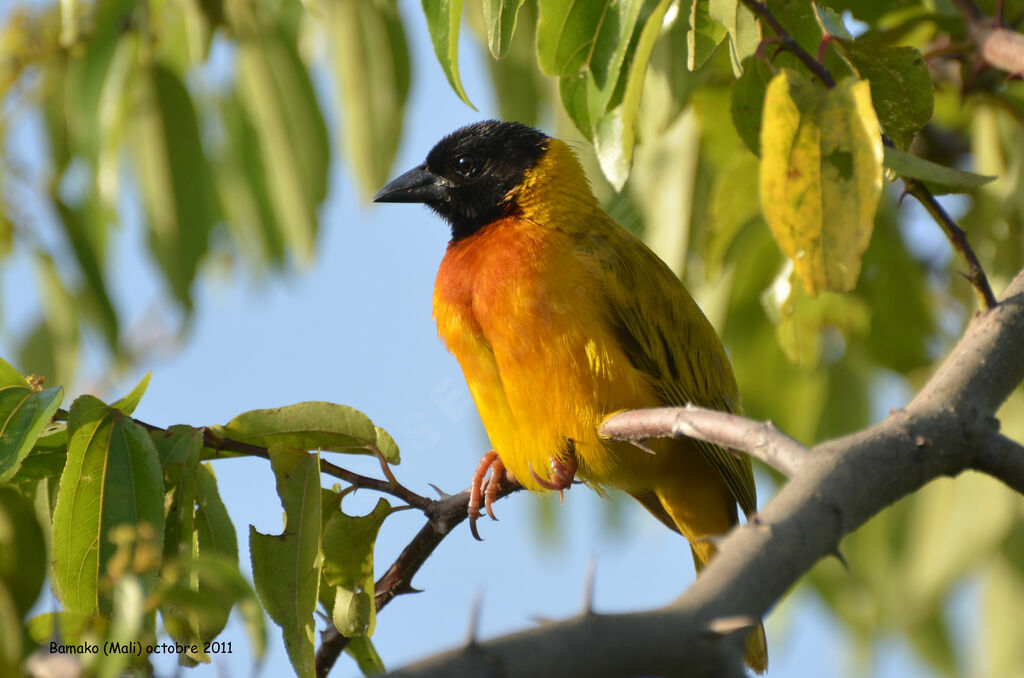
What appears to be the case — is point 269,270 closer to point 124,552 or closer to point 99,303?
point 99,303

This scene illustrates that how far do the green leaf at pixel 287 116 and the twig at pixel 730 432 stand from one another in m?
2.30

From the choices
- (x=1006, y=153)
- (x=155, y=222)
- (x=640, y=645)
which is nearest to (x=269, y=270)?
(x=155, y=222)

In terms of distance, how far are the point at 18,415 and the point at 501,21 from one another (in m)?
1.22

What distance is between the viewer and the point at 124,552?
153cm

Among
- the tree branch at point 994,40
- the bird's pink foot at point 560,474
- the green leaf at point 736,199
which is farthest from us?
the green leaf at point 736,199

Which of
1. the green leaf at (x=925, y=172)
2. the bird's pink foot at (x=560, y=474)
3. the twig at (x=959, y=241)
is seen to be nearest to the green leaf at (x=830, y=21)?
the twig at (x=959, y=241)

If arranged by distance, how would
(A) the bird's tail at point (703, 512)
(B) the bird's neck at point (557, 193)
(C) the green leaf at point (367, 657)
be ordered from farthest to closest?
(B) the bird's neck at point (557, 193)
(A) the bird's tail at point (703, 512)
(C) the green leaf at point (367, 657)

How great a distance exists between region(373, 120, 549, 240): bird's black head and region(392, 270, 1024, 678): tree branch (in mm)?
2215

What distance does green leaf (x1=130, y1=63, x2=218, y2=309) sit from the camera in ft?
13.4

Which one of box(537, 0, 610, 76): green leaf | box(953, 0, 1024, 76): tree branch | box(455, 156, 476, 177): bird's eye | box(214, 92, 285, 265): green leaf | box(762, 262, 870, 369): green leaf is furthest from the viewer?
box(214, 92, 285, 265): green leaf

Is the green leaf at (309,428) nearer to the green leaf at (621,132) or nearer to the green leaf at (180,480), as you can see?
the green leaf at (180,480)

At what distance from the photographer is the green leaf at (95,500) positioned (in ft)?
6.89

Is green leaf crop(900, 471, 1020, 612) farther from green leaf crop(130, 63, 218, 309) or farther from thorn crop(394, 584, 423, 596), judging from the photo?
green leaf crop(130, 63, 218, 309)

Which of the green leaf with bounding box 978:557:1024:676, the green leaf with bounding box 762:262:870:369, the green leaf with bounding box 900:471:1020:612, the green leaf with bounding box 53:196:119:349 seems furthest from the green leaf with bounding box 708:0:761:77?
the green leaf with bounding box 978:557:1024:676
